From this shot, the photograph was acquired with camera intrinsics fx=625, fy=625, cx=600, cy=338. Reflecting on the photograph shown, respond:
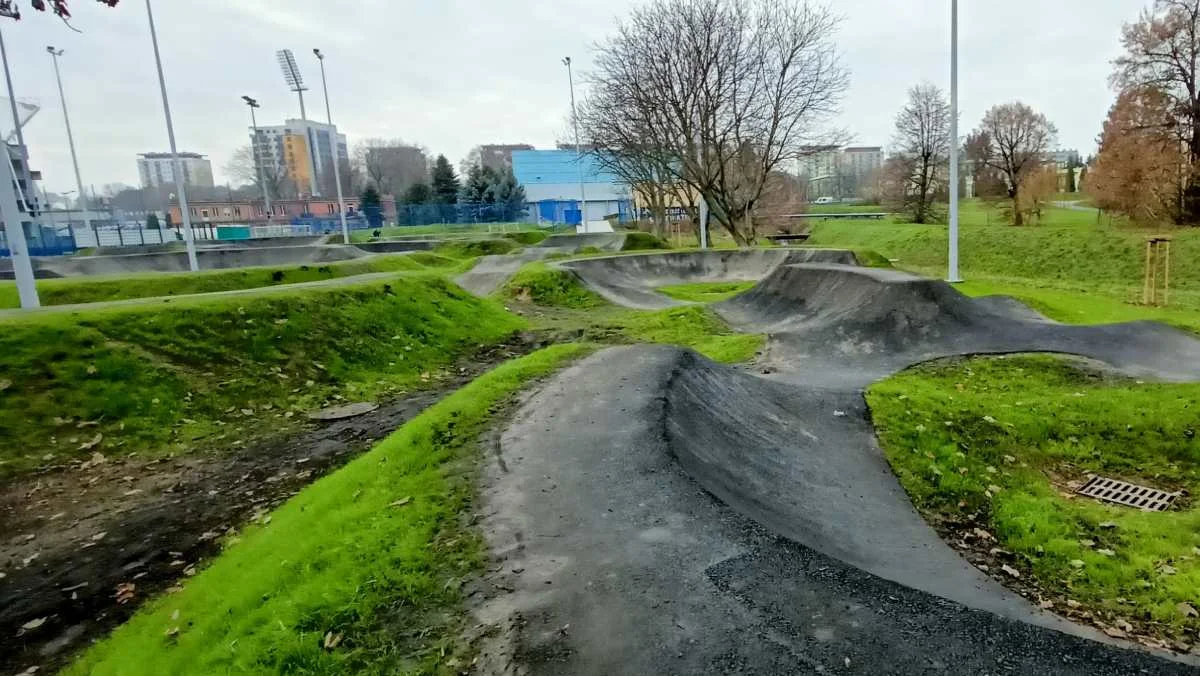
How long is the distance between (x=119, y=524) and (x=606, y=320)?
1233cm

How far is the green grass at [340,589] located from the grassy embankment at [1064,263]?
47.9 feet

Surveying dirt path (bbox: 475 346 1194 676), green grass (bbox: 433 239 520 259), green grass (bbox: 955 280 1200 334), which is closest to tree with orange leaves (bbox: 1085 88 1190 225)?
green grass (bbox: 955 280 1200 334)

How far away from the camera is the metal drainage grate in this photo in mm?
6418

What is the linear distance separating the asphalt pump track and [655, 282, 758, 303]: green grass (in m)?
10.9

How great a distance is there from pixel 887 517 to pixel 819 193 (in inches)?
4683

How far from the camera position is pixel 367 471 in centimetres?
576

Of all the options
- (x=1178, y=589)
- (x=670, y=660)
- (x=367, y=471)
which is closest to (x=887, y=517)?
(x=1178, y=589)

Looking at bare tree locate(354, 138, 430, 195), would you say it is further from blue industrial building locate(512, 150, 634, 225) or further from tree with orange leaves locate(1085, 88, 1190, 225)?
tree with orange leaves locate(1085, 88, 1190, 225)

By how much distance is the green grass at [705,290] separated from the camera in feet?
69.2

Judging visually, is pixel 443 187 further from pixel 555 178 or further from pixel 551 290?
pixel 551 290

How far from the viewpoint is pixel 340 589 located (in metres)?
3.78

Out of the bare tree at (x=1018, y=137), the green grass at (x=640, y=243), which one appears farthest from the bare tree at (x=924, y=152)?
the green grass at (x=640, y=243)

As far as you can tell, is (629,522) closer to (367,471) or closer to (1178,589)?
(367,471)

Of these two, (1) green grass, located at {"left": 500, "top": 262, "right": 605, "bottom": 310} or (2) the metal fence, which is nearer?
(1) green grass, located at {"left": 500, "top": 262, "right": 605, "bottom": 310}
